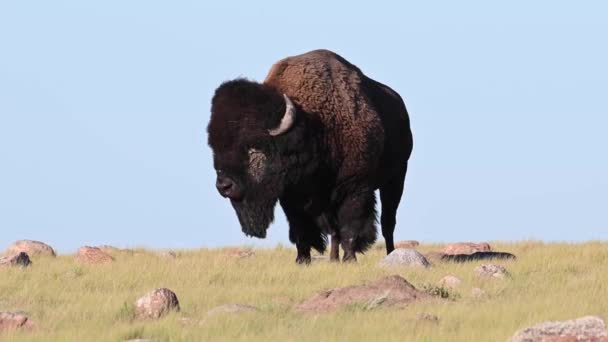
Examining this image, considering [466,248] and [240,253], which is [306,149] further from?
[466,248]

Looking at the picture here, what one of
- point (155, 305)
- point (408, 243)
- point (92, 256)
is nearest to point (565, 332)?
point (155, 305)

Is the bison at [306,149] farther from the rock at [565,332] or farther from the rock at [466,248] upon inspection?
the rock at [565,332]

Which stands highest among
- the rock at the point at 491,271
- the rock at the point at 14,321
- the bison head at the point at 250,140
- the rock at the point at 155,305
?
the bison head at the point at 250,140

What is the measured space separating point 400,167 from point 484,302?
6869mm

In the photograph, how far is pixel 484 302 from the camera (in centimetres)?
1062

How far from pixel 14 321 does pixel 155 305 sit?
48.6 inches

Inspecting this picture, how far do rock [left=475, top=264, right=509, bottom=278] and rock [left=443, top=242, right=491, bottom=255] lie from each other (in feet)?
17.9

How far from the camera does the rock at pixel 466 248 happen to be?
19047 mm

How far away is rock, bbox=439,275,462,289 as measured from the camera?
12094 mm

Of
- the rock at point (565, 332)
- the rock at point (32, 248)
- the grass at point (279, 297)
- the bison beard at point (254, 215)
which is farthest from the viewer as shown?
the rock at point (32, 248)

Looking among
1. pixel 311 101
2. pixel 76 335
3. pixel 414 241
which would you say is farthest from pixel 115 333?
pixel 414 241

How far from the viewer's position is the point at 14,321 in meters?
9.64

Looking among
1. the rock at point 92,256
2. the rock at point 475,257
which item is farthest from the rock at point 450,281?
the rock at point 92,256

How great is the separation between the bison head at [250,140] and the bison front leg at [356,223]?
1015 mm
